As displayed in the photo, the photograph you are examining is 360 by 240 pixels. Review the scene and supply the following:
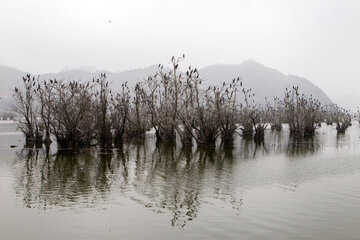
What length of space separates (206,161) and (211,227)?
8.96 metres

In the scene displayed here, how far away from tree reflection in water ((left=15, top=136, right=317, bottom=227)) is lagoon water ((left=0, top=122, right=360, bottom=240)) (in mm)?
25

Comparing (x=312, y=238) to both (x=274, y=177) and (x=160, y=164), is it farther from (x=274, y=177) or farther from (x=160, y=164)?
(x=160, y=164)

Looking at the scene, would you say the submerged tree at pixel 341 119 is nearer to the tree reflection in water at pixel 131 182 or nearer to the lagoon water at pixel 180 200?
the tree reflection in water at pixel 131 182

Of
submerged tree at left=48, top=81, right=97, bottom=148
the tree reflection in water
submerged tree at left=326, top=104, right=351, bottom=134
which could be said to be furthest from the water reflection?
submerged tree at left=326, top=104, right=351, bottom=134

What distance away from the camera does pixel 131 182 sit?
10.4 m

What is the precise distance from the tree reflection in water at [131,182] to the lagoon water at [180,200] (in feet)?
Result: 0.08

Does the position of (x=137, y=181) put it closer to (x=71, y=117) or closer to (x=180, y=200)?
(x=180, y=200)

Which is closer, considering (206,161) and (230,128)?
(206,161)

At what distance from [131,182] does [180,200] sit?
2567 millimetres

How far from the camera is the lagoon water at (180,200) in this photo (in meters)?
6.23

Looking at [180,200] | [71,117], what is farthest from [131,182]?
[71,117]

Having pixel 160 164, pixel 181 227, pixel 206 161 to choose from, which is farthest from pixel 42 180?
pixel 206 161

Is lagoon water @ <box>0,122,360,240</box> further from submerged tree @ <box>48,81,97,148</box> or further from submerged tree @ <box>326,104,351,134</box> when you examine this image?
submerged tree @ <box>326,104,351,134</box>

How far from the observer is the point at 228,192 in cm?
915
